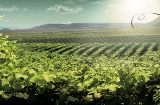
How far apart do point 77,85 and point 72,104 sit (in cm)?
24

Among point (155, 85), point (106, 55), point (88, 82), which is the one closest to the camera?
point (155, 85)

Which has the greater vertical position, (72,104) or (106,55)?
(72,104)

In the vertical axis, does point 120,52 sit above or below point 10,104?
below

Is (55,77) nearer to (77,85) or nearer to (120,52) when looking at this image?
(77,85)

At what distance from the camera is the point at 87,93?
3.56 metres

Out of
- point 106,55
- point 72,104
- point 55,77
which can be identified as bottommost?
point 106,55

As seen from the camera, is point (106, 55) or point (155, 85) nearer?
point (155, 85)

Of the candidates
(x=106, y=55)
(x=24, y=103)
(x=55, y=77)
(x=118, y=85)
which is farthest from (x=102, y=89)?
(x=106, y=55)

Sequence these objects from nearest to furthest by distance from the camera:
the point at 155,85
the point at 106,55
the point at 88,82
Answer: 1. the point at 155,85
2. the point at 88,82
3. the point at 106,55

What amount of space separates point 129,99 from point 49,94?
880 mm

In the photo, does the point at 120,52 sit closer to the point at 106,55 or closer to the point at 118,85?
the point at 106,55

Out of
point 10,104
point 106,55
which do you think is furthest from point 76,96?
point 106,55

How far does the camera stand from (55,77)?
3.51 metres

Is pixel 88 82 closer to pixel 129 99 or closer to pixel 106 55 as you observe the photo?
pixel 129 99
